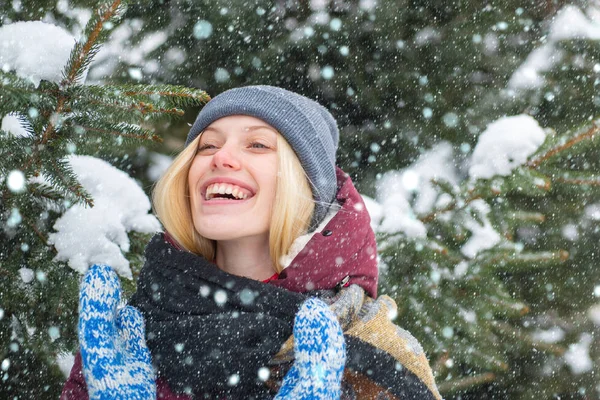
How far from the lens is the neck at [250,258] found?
1.89m

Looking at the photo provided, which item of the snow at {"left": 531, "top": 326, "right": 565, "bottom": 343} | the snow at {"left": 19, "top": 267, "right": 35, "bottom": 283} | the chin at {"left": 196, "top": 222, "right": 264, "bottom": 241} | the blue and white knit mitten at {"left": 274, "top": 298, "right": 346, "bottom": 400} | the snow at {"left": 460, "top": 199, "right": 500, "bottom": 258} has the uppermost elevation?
the blue and white knit mitten at {"left": 274, "top": 298, "right": 346, "bottom": 400}

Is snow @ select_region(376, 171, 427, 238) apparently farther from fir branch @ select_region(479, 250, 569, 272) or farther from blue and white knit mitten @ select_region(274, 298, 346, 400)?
blue and white knit mitten @ select_region(274, 298, 346, 400)

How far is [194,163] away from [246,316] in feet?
1.89

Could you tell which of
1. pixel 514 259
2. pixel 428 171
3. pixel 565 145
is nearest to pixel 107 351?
pixel 514 259

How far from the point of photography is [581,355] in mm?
4723

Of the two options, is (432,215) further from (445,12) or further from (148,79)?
(148,79)

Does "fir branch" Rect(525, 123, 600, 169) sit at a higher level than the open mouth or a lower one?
lower

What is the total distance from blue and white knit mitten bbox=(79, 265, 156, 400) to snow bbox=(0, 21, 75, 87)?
65 cm

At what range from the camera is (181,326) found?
1.60 metres

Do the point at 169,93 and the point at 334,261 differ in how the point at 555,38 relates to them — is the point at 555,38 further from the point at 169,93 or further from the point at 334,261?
the point at 169,93

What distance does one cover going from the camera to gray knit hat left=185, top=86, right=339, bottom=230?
1886 millimetres

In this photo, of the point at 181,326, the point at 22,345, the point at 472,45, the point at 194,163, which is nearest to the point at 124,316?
the point at 181,326

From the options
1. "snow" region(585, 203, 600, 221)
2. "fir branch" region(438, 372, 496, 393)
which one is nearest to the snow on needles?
"fir branch" region(438, 372, 496, 393)

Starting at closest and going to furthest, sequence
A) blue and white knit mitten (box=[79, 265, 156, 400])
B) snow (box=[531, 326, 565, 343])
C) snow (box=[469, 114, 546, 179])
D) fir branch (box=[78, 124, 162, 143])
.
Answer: blue and white knit mitten (box=[79, 265, 156, 400]) → fir branch (box=[78, 124, 162, 143]) → snow (box=[469, 114, 546, 179]) → snow (box=[531, 326, 565, 343])
